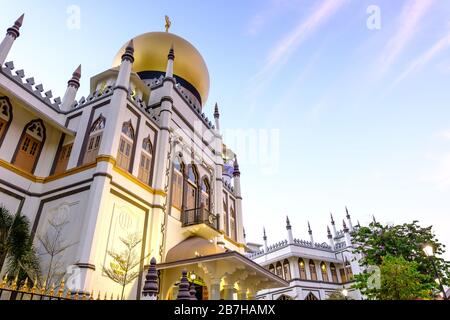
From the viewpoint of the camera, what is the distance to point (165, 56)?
69.4 feet

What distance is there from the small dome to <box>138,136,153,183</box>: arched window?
3666mm

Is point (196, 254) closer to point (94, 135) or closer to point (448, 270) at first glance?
point (94, 135)

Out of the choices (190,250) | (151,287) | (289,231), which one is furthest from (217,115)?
(289,231)

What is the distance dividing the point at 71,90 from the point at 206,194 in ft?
33.6

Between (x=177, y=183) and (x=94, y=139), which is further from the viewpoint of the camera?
(x=177, y=183)

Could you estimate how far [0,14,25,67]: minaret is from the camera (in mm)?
13690

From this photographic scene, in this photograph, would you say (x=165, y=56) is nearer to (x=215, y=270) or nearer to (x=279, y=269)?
(x=215, y=270)

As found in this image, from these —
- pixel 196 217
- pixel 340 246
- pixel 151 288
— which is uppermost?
pixel 340 246

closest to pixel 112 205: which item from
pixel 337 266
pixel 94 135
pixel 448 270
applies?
pixel 94 135

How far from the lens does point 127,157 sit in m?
14.6

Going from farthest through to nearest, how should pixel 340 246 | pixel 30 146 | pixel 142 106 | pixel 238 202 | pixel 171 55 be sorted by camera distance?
pixel 340 246, pixel 238 202, pixel 171 55, pixel 142 106, pixel 30 146
